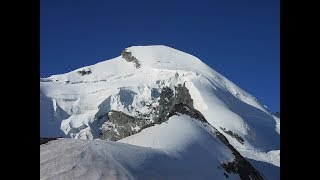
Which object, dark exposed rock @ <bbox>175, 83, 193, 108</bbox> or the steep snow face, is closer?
the steep snow face

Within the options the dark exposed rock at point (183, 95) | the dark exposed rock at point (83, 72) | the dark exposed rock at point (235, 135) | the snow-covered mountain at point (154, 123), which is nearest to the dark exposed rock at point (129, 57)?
the snow-covered mountain at point (154, 123)

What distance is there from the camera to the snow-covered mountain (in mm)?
21859

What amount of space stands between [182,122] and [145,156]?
30.6ft

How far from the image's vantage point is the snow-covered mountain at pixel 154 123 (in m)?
21.9

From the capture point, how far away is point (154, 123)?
106 feet

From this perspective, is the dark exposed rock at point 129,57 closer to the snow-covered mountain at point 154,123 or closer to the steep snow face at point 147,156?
the snow-covered mountain at point 154,123

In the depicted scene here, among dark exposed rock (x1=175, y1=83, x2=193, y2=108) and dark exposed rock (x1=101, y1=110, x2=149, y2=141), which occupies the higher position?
dark exposed rock (x1=175, y1=83, x2=193, y2=108)

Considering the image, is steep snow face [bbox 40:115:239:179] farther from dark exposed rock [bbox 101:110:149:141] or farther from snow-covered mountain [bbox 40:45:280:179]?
dark exposed rock [bbox 101:110:149:141]

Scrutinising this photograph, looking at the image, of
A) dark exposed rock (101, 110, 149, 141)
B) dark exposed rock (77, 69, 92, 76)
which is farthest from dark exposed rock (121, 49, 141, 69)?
dark exposed rock (101, 110, 149, 141)

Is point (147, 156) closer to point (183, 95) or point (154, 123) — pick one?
point (154, 123)

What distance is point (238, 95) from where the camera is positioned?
74.9 m
